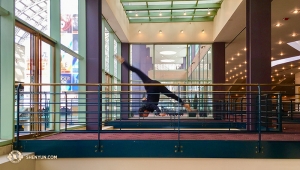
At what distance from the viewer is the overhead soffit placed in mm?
11836

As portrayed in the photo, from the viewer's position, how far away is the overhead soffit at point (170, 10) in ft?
38.8

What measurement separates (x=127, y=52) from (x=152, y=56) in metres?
1.24

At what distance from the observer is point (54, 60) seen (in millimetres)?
6527

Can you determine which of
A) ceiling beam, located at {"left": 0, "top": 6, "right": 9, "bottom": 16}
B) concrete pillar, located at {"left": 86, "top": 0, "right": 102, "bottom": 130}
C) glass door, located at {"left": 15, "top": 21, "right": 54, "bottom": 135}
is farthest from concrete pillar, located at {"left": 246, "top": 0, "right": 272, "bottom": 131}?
ceiling beam, located at {"left": 0, "top": 6, "right": 9, "bottom": 16}

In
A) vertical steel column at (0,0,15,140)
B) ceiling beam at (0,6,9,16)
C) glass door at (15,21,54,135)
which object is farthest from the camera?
glass door at (15,21,54,135)

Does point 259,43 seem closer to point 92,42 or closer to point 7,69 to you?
point 92,42

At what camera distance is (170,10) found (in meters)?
12.9

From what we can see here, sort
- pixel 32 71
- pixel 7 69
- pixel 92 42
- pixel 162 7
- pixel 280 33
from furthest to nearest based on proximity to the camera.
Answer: pixel 280 33 → pixel 162 7 → pixel 92 42 → pixel 32 71 → pixel 7 69
